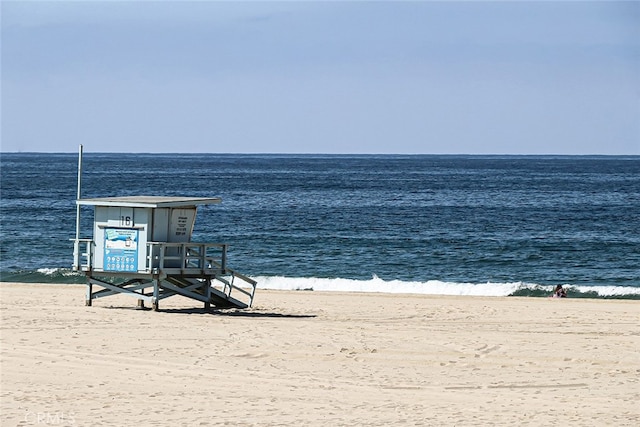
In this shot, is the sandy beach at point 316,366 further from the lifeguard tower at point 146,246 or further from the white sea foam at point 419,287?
the white sea foam at point 419,287

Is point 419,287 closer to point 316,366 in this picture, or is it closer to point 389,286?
point 389,286

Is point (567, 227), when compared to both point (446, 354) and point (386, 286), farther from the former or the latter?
point (446, 354)

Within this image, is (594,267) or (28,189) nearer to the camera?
(594,267)

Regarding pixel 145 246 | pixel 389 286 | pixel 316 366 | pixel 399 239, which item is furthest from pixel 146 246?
pixel 399 239

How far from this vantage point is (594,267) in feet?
126

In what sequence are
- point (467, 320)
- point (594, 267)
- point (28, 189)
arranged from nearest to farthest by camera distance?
point (467, 320), point (594, 267), point (28, 189)

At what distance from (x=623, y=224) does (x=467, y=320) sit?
124 feet

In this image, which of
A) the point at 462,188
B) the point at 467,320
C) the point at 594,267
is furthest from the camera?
the point at 462,188

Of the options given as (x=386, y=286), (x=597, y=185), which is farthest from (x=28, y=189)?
(x=386, y=286)

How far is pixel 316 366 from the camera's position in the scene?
15617mm

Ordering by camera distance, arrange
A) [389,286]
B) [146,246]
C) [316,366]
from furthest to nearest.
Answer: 1. [389,286]
2. [146,246]
3. [316,366]

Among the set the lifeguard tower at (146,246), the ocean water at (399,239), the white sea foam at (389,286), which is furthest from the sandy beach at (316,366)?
the ocean water at (399,239)

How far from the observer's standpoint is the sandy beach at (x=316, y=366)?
12.7 metres

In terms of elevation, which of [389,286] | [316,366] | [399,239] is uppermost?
[316,366]
